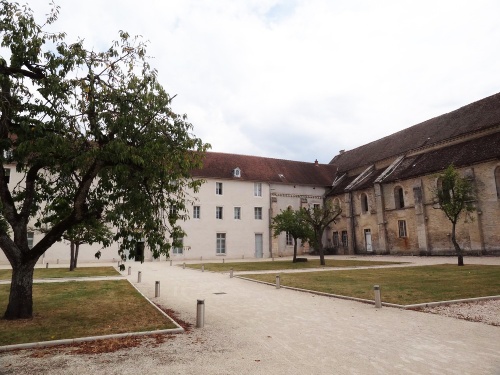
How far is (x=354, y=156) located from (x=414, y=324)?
40190 mm

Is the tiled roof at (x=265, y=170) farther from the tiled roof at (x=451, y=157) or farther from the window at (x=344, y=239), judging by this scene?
the tiled roof at (x=451, y=157)

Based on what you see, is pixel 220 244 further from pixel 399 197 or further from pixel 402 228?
pixel 399 197

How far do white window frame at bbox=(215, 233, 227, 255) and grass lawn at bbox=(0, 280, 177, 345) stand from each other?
939 inches

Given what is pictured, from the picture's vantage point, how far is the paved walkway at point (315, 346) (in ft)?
17.1

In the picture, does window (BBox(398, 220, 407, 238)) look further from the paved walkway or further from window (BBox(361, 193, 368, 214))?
the paved walkway

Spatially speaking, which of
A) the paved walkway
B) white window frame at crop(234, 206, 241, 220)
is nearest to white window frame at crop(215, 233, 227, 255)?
white window frame at crop(234, 206, 241, 220)

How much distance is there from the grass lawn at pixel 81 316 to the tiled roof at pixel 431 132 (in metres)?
31.0

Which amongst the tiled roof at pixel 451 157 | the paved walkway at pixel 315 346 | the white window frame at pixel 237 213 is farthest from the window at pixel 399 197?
the paved walkway at pixel 315 346

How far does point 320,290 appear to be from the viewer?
503 inches

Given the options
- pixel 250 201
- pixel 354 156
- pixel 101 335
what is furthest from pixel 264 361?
pixel 354 156

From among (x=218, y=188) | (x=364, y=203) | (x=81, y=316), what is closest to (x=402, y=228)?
(x=364, y=203)

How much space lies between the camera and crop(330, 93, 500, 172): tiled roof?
1209 inches

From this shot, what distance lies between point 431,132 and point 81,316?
36.2m

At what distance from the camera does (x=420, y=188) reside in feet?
104
